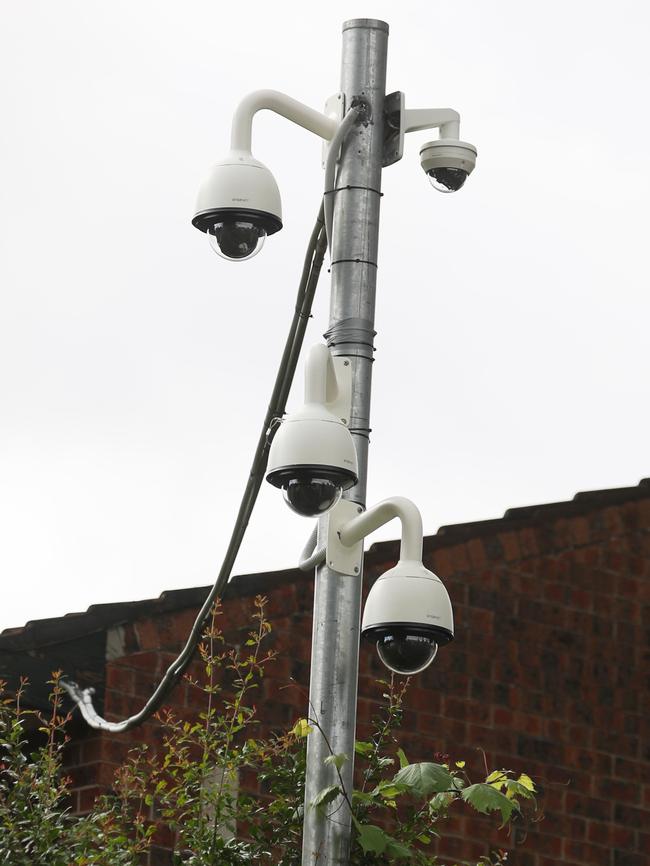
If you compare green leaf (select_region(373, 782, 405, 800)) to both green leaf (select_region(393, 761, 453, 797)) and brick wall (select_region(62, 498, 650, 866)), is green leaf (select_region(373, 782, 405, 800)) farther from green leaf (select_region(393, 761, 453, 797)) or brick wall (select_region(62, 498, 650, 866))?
brick wall (select_region(62, 498, 650, 866))

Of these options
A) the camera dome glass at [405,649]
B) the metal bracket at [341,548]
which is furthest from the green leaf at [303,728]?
the metal bracket at [341,548]

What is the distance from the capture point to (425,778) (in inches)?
223

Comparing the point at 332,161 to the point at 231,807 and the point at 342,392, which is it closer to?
the point at 342,392

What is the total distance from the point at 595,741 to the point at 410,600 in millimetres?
5988

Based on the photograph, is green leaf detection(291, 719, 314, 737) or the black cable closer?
green leaf detection(291, 719, 314, 737)

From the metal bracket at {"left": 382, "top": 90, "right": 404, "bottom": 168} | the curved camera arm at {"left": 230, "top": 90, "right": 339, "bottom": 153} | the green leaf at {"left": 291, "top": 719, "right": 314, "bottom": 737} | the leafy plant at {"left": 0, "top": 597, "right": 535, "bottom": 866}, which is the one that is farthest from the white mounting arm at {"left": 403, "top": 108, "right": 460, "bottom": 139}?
the green leaf at {"left": 291, "top": 719, "right": 314, "bottom": 737}

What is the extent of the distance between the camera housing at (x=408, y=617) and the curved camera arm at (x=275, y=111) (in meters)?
1.51

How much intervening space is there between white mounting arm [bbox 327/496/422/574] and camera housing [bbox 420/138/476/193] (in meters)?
1.31

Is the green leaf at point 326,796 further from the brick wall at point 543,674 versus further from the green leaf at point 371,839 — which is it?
the brick wall at point 543,674

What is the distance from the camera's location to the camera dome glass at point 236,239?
229 inches

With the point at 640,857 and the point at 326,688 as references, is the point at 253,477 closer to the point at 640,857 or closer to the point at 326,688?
the point at 326,688

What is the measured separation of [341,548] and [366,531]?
0.10m

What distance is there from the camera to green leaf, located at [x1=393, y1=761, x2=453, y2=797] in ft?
18.5

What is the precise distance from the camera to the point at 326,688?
221 inches
